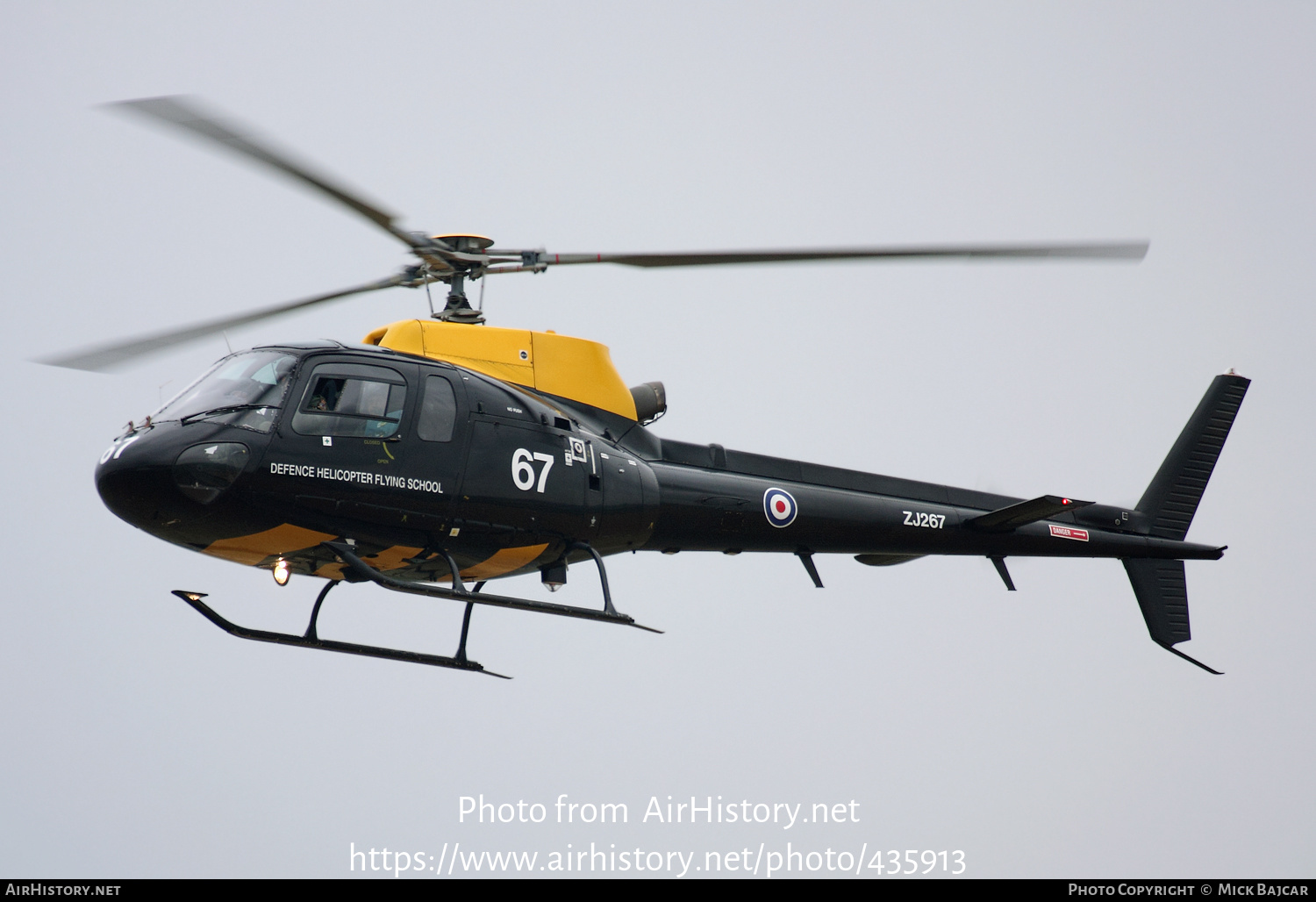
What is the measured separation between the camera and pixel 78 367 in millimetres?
11211

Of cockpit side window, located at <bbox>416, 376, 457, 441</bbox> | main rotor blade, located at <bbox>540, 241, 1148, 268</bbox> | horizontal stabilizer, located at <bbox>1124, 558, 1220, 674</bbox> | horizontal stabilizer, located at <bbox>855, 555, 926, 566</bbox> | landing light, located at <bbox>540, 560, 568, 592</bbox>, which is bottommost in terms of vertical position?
horizontal stabilizer, located at <bbox>1124, 558, 1220, 674</bbox>

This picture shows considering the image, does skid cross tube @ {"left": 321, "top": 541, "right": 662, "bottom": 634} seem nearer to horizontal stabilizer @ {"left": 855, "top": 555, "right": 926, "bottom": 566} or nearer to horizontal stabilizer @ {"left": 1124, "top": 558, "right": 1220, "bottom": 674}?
horizontal stabilizer @ {"left": 855, "top": 555, "right": 926, "bottom": 566}

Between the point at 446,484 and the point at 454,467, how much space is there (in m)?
0.16

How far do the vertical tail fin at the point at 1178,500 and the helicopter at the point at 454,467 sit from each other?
247 centimetres

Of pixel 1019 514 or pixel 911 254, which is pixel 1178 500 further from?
pixel 911 254

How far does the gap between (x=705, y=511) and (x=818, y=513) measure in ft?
4.21

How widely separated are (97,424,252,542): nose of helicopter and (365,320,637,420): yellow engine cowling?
2062 millimetres

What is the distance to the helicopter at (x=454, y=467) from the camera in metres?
10.6

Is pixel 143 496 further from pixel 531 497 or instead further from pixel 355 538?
pixel 531 497

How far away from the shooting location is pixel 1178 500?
16.7m

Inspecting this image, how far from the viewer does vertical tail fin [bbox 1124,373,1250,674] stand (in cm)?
1636

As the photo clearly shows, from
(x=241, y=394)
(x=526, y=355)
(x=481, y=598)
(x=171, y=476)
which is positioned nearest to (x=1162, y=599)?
(x=526, y=355)

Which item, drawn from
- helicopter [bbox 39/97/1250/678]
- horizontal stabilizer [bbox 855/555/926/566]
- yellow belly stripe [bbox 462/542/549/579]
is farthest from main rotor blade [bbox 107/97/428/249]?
horizontal stabilizer [bbox 855/555/926/566]

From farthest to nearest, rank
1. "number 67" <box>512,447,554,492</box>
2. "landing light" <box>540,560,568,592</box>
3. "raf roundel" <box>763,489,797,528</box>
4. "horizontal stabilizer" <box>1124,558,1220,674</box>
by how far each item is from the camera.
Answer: "horizontal stabilizer" <box>1124,558,1220,674</box>, "raf roundel" <box>763,489,797,528</box>, "landing light" <box>540,560,568,592</box>, "number 67" <box>512,447,554,492</box>
